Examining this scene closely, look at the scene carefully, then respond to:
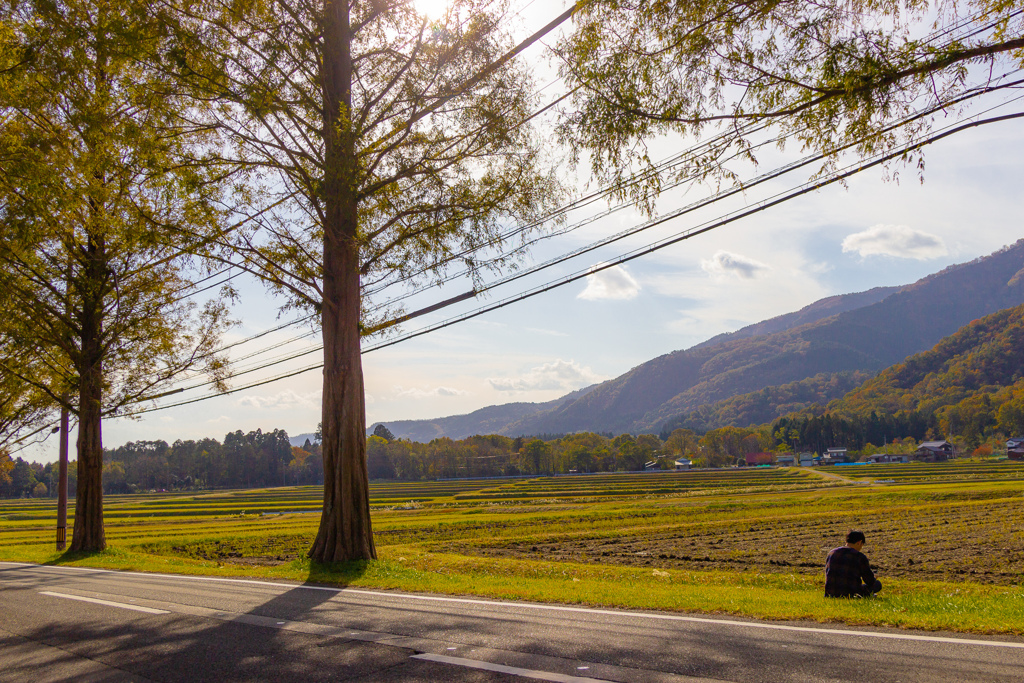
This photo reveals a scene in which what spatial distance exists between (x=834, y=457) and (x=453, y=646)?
653 feet

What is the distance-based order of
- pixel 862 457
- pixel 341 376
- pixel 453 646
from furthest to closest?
pixel 862 457 → pixel 341 376 → pixel 453 646

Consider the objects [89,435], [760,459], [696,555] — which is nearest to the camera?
[89,435]

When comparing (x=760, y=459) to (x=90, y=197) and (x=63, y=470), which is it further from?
(x=90, y=197)

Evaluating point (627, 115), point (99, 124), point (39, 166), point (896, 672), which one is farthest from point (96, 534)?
point (896, 672)

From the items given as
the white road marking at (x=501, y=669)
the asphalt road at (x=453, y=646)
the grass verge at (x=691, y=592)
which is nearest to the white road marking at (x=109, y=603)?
the asphalt road at (x=453, y=646)

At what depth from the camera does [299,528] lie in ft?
165

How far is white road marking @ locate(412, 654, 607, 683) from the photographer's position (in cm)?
484

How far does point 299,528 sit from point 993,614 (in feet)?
163

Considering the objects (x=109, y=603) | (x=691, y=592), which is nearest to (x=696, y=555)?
(x=691, y=592)

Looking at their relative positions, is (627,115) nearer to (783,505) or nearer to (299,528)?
(299,528)

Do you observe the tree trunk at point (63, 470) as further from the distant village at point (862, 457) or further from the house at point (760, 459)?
the house at point (760, 459)

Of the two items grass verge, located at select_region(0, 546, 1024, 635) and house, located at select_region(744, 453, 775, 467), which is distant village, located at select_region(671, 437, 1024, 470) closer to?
house, located at select_region(744, 453, 775, 467)

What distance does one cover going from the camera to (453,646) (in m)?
5.99

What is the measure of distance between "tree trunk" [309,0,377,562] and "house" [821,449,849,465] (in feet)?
606
